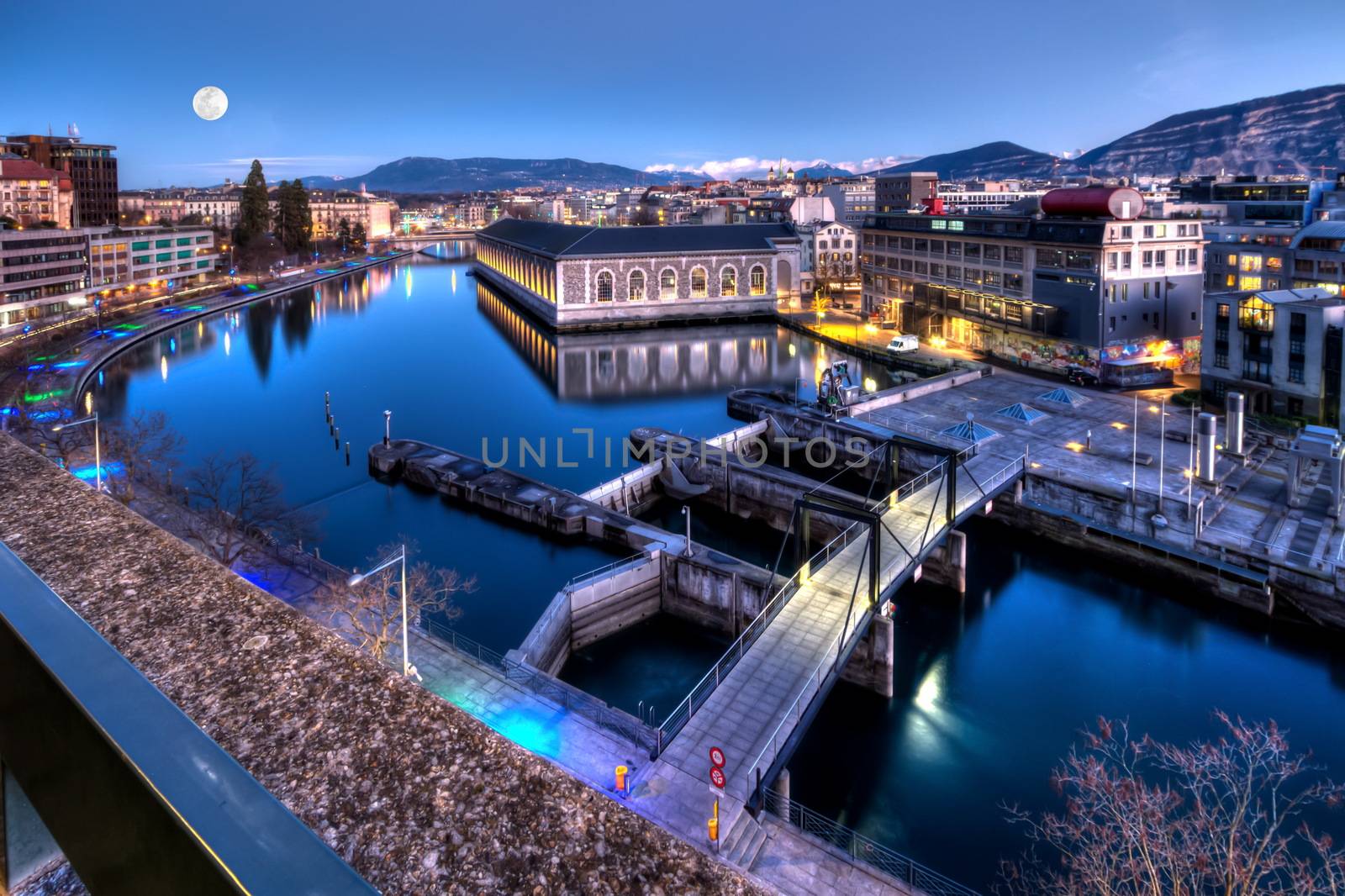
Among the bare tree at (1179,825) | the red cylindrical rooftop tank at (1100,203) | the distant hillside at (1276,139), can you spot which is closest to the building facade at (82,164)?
the red cylindrical rooftop tank at (1100,203)

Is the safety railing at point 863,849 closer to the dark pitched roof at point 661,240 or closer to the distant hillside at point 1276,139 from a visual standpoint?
the dark pitched roof at point 661,240

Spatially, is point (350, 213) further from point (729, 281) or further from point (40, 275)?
point (729, 281)

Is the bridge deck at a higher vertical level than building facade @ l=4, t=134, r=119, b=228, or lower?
lower

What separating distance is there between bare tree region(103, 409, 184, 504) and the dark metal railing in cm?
1967

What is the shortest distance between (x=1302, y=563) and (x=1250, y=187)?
43.8 metres

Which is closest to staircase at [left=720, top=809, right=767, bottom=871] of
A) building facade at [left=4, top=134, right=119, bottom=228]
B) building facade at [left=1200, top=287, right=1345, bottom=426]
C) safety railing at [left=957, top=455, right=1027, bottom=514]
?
safety railing at [left=957, top=455, right=1027, bottom=514]

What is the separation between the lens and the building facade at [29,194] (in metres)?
65.2

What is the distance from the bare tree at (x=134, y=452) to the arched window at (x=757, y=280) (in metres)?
39.6

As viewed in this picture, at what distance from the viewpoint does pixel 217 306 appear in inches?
2579

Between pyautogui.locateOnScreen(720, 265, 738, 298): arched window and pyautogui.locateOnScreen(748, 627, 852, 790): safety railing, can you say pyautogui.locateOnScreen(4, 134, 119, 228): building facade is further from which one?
pyautogui.locateOnScreen(748, 627, 852, 790): safety railing

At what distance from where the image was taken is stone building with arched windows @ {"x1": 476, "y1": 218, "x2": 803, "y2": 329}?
57.2 m

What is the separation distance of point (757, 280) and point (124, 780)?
203ft

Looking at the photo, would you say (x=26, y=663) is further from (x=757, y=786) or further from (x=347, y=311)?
(x=347, y=311)

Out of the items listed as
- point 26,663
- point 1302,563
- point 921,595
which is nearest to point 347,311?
point 921,595
